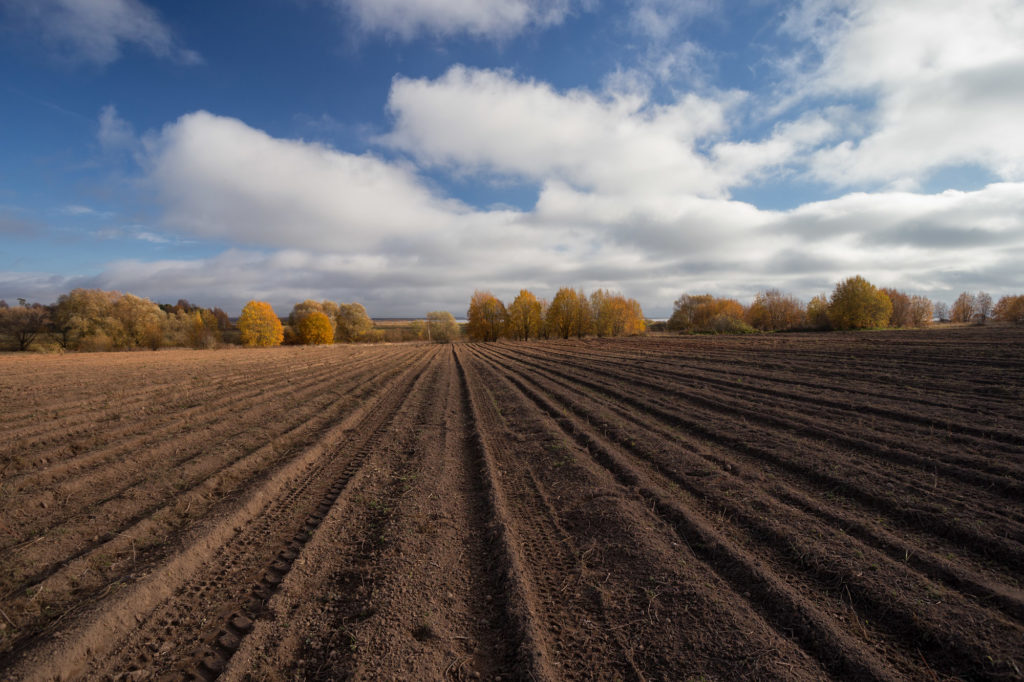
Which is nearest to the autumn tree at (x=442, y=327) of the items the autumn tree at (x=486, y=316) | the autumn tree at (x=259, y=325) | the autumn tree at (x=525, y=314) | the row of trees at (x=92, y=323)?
the autumn tree at (x=486, y=316)

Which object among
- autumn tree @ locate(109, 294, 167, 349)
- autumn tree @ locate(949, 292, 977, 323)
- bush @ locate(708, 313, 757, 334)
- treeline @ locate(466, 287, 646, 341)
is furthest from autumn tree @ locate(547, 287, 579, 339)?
autumn tree @ locate(949, 292, 977, 323)

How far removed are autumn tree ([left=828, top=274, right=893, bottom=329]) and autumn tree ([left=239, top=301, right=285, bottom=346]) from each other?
105553 mm

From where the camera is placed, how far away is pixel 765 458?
8586 millimetres

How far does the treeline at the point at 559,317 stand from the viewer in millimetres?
81812

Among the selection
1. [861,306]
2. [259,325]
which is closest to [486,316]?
[259,325]

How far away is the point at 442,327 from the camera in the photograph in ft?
320

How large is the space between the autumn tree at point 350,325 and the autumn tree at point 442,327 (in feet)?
52.5

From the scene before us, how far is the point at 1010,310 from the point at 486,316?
11139 centimetres

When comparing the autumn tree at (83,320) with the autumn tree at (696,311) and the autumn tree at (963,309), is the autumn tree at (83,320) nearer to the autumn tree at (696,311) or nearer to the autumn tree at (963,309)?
the autumn tree at (696,311)

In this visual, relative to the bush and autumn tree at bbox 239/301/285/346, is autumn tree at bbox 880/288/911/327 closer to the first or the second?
the bush

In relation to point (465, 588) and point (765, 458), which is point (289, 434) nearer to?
point (465, 588)

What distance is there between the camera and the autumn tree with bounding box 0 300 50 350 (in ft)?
194

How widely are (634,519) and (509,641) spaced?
9.54 ft

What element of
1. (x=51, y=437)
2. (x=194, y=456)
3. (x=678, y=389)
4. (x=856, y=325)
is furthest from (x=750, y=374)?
(x=856, y=325)
